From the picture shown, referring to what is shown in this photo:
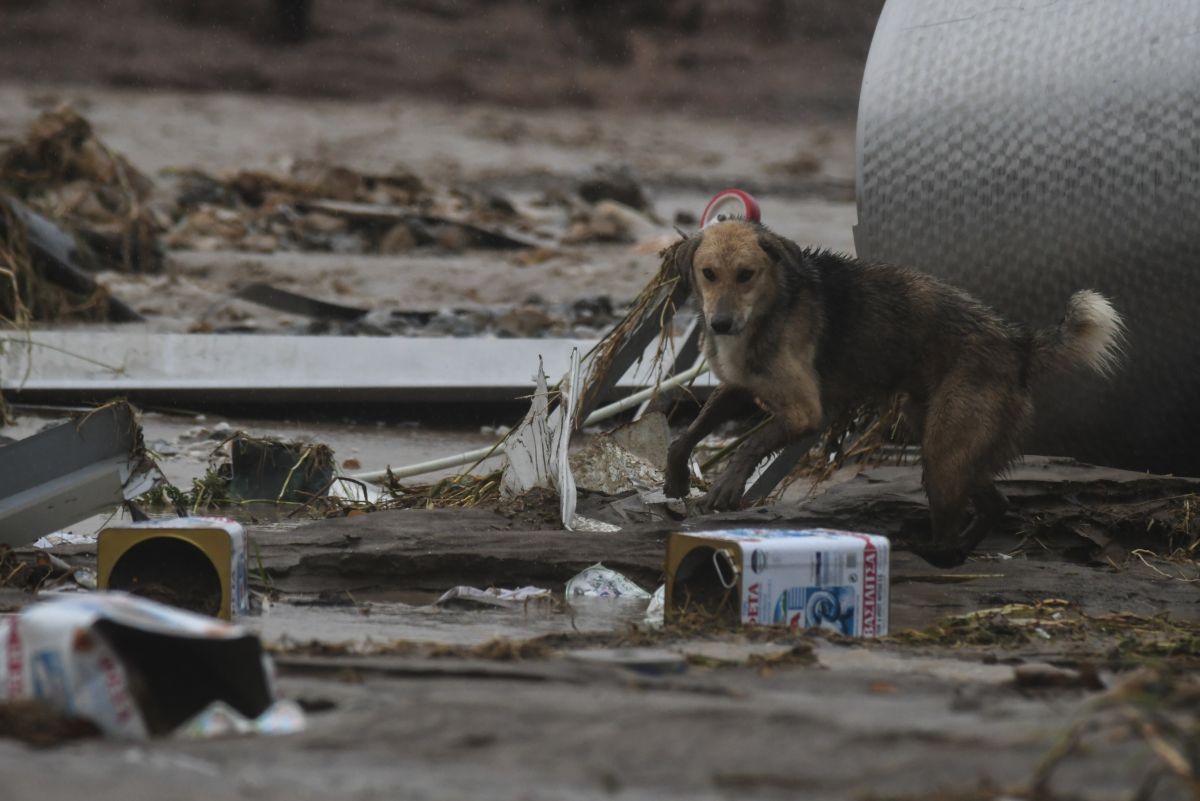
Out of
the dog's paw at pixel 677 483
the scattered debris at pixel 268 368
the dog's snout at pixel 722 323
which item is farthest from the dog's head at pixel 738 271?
the scattered debris at pixel 268 368

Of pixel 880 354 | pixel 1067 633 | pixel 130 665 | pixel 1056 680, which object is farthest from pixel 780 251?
pixel 130 665

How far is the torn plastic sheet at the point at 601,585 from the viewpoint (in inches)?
198

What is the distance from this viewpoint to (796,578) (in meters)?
4.35

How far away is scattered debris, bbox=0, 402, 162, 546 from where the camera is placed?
498 centimetres

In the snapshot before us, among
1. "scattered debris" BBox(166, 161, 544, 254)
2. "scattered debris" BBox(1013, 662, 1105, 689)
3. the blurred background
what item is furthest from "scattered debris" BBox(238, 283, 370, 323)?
the blurred background

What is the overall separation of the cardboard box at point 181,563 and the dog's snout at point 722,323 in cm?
189

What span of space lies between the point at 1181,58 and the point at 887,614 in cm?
281

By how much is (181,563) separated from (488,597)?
0.93 meters

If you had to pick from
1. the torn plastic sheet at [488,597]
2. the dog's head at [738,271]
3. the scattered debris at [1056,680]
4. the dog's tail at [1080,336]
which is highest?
the dog's head at [738,271]

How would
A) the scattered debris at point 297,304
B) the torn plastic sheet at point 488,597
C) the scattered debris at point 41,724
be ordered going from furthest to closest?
the scattered debris at point 297,304
the torn plastic sheet at point 488,597
the scattered debris at point 41,724

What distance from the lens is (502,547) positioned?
17.0 feet

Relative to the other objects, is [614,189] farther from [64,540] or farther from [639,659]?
[639,659]

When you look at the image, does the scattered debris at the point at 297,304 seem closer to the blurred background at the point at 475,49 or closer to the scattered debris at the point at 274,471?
the scattered debris at the point at 274,471

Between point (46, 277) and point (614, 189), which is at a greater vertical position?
point (614, 189)
